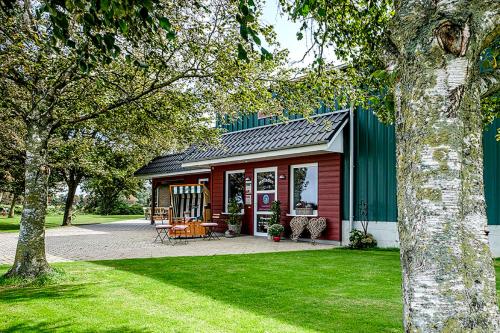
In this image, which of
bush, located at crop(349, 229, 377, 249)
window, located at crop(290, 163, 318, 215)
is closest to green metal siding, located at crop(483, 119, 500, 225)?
bush, located at crop(349, 229, 377, 249)

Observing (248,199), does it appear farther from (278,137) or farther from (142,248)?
(142,248)

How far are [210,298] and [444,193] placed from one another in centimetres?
420

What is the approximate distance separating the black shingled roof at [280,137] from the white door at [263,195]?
106 cm

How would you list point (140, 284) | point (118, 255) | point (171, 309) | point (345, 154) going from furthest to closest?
point (345, 154)
point (118, 255)
point (140, 284)
point (171, 309)

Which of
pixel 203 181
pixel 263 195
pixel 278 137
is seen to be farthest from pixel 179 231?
pixel 203 181

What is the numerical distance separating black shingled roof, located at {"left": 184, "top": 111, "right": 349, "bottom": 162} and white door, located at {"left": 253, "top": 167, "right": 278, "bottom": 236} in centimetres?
106

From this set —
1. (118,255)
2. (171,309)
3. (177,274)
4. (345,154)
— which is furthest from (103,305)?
(345,154)

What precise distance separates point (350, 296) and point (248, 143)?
9992 mm

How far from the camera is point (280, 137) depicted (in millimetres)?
14117

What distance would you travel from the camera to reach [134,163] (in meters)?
23.8

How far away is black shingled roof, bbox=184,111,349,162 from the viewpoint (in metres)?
12.5

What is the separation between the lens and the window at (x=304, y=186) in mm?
13812

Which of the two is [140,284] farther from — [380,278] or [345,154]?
[345,154]

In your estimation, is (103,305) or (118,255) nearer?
(103,305)
